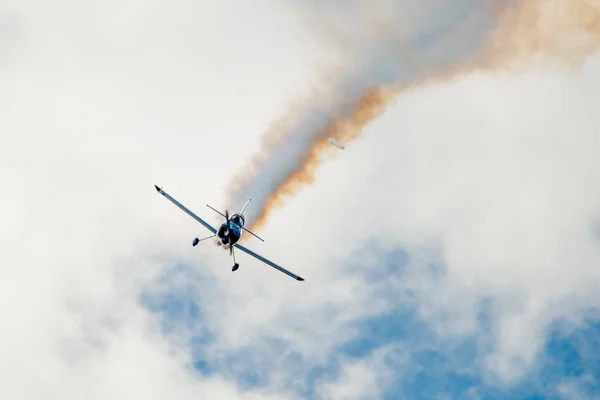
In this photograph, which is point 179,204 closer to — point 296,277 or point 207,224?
point 207,224

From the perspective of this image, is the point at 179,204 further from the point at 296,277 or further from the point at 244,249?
the point at 296,277

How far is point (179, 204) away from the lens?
92438mm

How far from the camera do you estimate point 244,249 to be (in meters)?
92.3

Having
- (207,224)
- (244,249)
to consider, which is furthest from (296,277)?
(207,224)

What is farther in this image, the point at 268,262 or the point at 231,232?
the point at 268,262

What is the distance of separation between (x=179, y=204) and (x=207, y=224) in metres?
4.89

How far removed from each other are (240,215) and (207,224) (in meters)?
4.37

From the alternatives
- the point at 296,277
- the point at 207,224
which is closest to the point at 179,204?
the point at 207,224

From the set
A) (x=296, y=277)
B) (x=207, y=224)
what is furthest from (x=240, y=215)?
(x=296, y=277)

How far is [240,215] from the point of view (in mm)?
91625

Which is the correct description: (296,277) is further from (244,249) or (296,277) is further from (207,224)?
(207,224)

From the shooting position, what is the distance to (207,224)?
9081 centimetres

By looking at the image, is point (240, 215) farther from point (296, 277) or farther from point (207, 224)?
point (296, 277)

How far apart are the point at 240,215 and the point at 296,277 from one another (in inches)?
435
